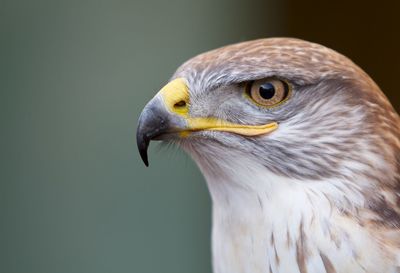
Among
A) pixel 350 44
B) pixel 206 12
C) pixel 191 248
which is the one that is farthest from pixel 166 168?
pixel 350 44

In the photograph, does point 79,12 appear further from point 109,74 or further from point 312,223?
point 312,223

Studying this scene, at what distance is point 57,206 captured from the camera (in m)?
2.66

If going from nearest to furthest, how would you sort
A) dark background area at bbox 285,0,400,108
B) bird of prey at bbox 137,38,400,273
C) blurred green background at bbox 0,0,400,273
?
bird of prey at bbox 137,38,400,273
blurred green background at bbox 0,0,400,273
dark background area at bbox 285,0,400,108

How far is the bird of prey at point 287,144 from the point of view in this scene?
125cm

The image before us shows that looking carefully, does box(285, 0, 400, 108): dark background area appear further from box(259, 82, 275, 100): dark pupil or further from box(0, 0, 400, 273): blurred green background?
box(259, 82, 275, 100): dark pupil

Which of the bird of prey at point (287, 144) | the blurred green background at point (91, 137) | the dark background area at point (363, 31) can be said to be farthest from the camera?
the dark background area at point (363, 31)

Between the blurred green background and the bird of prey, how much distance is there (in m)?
1.30

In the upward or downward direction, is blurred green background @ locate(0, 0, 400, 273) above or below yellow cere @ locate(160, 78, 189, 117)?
below

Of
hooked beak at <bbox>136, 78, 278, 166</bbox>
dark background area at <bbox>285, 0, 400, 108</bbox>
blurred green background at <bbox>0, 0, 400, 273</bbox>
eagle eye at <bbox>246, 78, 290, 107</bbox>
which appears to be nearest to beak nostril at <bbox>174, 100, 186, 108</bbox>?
hooked beak at <bbox>136, 78, 278, 166</bbox>

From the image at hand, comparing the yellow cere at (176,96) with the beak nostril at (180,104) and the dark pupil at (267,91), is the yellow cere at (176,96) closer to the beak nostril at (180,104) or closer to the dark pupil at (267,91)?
the beak nostril at (180,104)

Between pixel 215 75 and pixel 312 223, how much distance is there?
313 mm

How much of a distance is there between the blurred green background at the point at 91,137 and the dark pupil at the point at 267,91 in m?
1.35

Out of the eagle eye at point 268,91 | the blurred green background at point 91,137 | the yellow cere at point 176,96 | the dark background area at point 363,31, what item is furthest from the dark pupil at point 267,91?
the dark background area at point 363,31

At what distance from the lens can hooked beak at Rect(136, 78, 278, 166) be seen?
1299 millimetres
